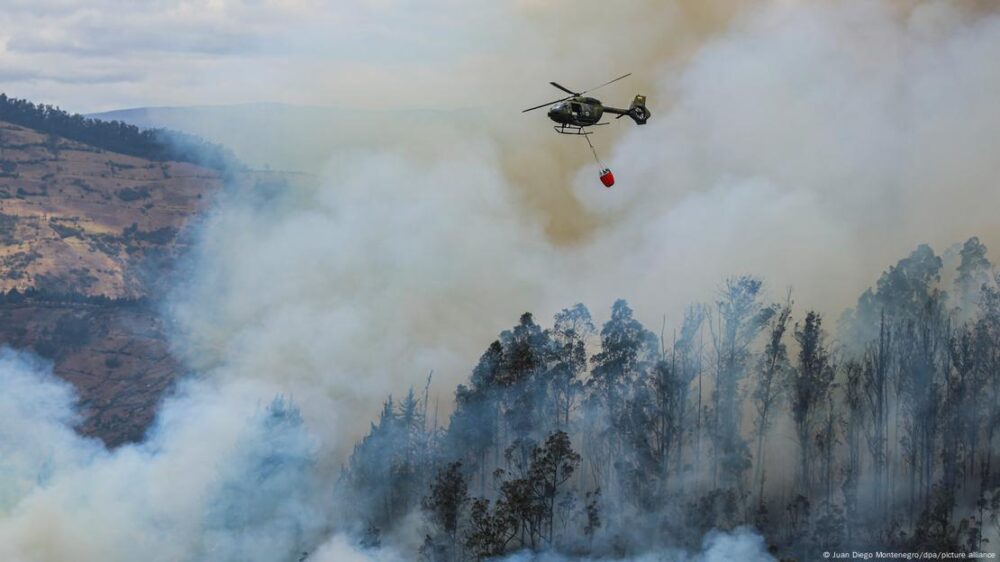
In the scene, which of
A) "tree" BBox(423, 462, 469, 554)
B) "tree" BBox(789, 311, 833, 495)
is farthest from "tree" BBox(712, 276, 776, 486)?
"tree" BBox(423, 462, 469, 554)

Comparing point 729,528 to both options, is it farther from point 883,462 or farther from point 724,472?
point 883,462

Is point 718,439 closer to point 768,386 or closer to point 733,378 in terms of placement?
point 733,378

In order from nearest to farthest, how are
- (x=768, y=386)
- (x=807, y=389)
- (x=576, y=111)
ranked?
(x=576, y=111)
(x=807, y=389)
(x=768, y=386)

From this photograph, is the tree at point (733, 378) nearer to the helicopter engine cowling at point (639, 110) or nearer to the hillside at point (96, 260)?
the helicopter engine cowling at point (639, 110)

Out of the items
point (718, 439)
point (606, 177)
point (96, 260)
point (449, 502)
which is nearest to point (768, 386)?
point (718, 439)

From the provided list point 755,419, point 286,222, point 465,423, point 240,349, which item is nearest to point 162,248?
point 286,222

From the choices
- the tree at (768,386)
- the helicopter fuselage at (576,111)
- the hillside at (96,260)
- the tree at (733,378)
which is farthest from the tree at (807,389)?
the hillside at (96,260)

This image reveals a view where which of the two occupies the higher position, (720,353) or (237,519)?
(720,353)
